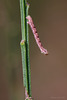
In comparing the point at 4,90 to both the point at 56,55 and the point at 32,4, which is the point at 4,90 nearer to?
the point at 56,55

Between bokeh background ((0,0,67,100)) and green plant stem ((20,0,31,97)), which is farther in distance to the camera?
bokeh background ((0,0,67,100))

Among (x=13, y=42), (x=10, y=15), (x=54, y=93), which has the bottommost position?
(x=54, y=93)

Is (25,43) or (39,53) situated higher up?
(39,53)

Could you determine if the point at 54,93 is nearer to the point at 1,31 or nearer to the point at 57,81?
the point at 57,81

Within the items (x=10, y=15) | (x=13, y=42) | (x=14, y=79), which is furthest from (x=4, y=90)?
(x=10, y=15)

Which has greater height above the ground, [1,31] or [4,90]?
[1,31]

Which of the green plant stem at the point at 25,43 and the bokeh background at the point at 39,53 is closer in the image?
the green plant stem at the point at 25,43

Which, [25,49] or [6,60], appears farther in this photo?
[6,60]

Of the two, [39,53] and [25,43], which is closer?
[25,43]
